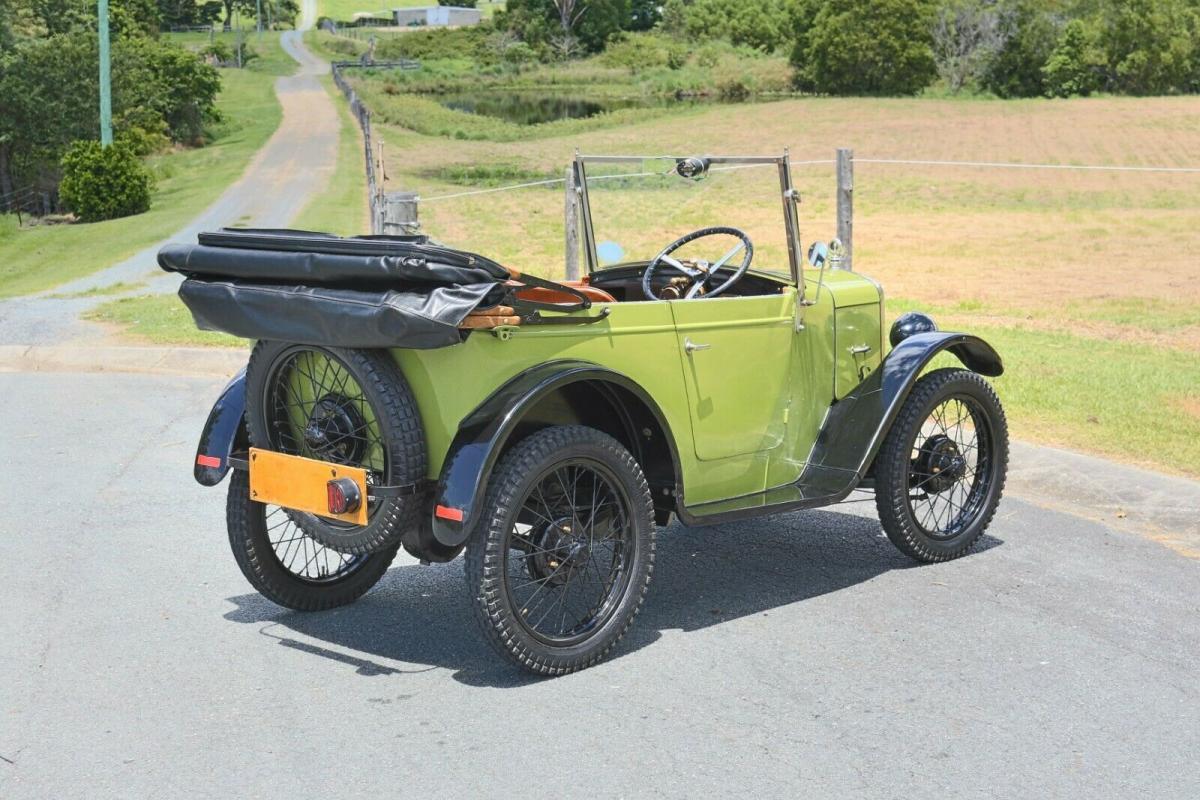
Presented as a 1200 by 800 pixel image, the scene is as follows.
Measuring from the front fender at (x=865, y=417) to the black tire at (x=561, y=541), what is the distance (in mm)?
1104

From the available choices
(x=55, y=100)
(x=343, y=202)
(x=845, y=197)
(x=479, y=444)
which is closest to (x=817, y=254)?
(x=479, y=444)

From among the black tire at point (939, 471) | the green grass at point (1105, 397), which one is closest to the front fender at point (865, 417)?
the black tire at point (939, 471)

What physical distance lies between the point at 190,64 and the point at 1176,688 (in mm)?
55602

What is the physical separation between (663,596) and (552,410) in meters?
1.06

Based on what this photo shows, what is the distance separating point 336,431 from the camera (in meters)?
4.66

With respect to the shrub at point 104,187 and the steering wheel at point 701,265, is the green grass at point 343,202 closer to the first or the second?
the shrub at point 104,187

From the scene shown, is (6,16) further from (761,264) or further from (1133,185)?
(761,264)

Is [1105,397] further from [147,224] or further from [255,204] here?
[255,204]

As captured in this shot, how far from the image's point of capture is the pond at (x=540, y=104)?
69.2m

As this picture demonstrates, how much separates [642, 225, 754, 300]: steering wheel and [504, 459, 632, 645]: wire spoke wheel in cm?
107

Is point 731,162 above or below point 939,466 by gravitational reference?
above

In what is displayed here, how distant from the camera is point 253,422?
4.79 m


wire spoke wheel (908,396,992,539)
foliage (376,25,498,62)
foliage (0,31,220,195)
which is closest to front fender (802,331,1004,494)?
wire spoke wheel (908,396,992,539)

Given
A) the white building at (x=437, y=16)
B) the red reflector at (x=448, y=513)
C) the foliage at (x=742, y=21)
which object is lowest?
the red reflector at (x=448, y=513)
